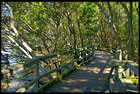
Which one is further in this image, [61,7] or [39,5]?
[61,7]

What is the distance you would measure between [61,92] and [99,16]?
846 inches

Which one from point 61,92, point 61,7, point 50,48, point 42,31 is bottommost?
point 61,92

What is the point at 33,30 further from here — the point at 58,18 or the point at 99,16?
the point at 99,16

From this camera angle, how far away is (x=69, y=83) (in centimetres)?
626

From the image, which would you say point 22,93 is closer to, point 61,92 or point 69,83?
point 61,92

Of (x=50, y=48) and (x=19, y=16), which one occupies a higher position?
(x=19, y=16)

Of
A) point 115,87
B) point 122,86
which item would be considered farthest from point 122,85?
point 115,87

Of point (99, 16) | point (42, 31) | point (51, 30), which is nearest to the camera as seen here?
point (42, 31)

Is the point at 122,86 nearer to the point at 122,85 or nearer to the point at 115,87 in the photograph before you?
the point at 122,85

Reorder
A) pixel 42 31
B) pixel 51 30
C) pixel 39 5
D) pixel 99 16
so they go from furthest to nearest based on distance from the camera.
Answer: pixel 99 16
pixel 51 30
pixel 42 31
pixel 39 5

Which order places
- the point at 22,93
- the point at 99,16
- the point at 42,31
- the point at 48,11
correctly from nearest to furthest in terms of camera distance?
the point at 22,93
the point at 48,11
the point at 42,31
the point at 99,16

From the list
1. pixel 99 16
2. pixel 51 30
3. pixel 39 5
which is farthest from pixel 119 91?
pixel 99 16

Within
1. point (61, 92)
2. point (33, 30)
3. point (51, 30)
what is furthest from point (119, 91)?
point (51, 30)

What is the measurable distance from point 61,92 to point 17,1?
800 centimetres
